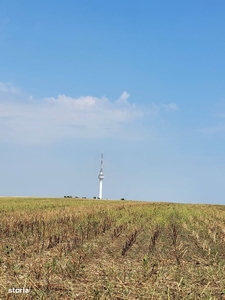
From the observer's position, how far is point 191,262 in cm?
894

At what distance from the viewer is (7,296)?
568 centimetres

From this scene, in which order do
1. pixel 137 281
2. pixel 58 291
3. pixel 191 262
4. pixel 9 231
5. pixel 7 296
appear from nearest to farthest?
pixel 7 296
pixel 58 291
pixel 137 281
pixel 191 262
pixel 9 231

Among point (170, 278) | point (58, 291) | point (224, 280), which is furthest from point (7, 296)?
point (224, 280)

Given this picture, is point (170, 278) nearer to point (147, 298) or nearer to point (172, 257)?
point (147, 298)

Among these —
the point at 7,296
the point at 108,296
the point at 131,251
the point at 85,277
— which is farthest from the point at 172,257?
the point at 7,296

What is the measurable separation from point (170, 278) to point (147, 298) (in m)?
1.39

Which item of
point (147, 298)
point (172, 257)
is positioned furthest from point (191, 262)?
point (147, 298)

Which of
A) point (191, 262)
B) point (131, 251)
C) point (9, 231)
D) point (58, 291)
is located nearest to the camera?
point (58, 291)

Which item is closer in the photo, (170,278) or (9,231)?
(170,278)

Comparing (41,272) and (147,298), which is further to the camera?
(41,272)

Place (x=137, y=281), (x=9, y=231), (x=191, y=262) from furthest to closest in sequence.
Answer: (x=9, y=231), (x=191, y=262), (x=137, y=281)

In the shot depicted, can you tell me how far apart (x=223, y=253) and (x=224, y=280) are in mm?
3297

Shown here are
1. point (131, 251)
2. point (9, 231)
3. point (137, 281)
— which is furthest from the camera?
point (9, 231)

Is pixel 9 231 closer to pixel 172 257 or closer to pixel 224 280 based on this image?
pixel 172 257
